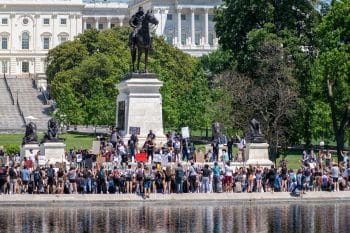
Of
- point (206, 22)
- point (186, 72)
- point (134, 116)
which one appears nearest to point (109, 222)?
point (134, 116)

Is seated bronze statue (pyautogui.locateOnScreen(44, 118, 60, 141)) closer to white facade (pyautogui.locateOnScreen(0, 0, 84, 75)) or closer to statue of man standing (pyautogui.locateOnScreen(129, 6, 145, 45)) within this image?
statue of man standing (pyautogui.locateOnScreen(129, 6, 145, 45))

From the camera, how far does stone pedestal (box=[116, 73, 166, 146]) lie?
57.8 metres

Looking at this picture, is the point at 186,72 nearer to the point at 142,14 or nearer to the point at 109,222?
the point at 142,14

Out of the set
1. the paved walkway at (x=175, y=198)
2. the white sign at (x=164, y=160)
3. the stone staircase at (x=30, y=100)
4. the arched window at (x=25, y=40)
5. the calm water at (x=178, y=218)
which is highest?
the arched window at (x=25, y=40)

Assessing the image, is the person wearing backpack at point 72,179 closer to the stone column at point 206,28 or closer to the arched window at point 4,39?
the stone column at point 206,28

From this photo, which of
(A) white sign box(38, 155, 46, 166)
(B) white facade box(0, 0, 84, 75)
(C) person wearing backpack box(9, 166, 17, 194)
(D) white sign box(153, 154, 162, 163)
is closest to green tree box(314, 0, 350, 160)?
(D) white sign box(153, 154, 162, 163)

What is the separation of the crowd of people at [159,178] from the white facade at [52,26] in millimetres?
137757

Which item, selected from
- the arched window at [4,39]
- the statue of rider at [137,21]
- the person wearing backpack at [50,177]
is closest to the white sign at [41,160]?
the person wearing backpack at [50,177]

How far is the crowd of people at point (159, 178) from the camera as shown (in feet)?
161

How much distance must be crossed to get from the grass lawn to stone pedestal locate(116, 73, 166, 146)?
3129 cm

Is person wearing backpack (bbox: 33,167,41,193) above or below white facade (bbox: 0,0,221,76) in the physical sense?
below

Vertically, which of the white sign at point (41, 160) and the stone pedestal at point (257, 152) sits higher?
the stone pedestal at point (257, 152)

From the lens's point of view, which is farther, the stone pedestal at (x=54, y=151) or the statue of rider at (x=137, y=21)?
the statue of rider at (x=137, y=21)

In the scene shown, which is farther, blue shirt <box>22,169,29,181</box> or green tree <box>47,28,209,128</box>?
green tree <box>47,28,209,128</box>
